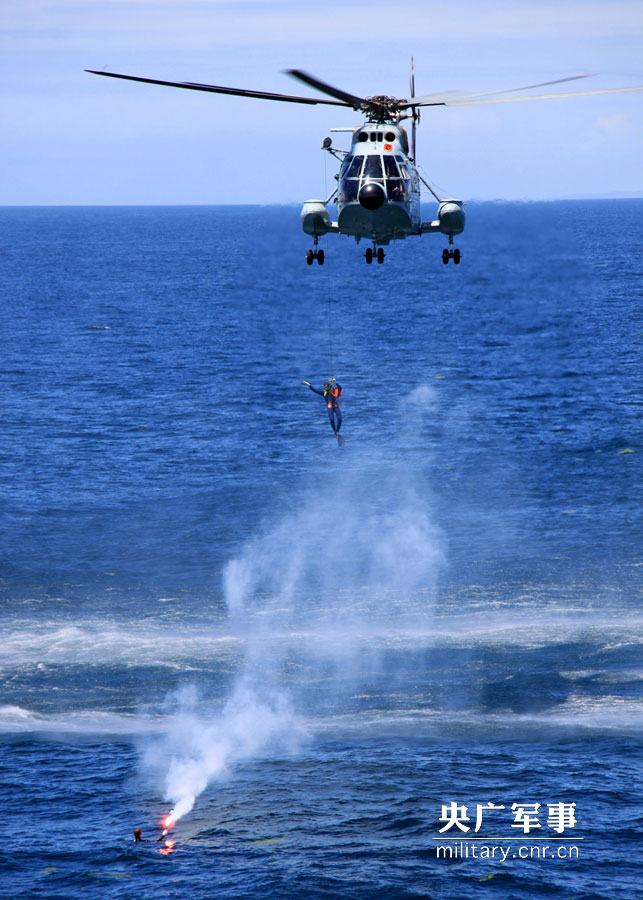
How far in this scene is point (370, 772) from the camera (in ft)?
300

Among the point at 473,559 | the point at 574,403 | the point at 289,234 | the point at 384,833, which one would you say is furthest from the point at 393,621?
the point at 574,403

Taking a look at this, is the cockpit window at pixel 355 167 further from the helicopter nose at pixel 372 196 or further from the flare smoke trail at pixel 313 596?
the flare smoke trail at pixel 313 596

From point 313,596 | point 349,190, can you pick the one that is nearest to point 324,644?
point 313,596

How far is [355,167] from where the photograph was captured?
54.2m

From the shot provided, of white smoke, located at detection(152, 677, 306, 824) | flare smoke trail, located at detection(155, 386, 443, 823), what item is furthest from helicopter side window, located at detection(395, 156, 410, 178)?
white smoke, located at detection(152, 677, 306, 824)

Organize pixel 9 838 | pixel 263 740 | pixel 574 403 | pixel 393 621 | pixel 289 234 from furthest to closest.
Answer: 1. pixel 574 403
2. pixel 393 621
3. pixel 263 740
4. pixel 289 234
5. pixel 9 838

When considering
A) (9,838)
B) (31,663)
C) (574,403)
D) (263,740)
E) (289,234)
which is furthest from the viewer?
(574,403)

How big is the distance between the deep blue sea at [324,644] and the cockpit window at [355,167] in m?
32.8

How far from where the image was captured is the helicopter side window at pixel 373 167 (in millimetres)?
53312

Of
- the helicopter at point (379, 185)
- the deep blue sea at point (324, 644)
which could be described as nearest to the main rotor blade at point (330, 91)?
the helicopter at point (379, 185)

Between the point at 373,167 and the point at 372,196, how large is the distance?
2337 millimetres

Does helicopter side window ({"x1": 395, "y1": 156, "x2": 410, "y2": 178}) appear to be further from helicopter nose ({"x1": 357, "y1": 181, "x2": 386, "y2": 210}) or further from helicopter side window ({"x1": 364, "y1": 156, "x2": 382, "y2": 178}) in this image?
helicopter nose ({"x1": 357, "y1": 181, "x2": 386, "y2": 210})

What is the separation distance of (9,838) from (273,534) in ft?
186

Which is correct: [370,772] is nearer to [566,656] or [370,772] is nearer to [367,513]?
[566,656]
